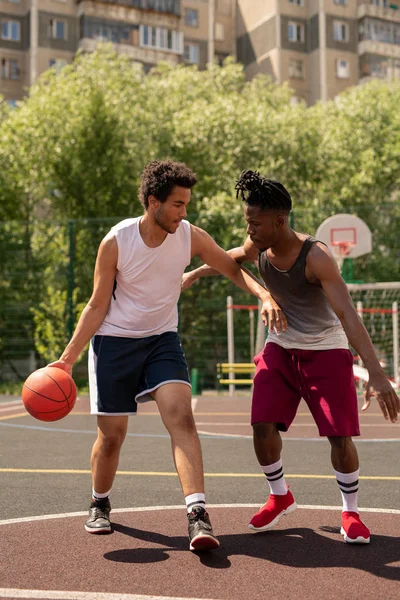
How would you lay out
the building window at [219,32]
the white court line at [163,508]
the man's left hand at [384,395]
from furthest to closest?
the building window at [219,32] → the white court line at [163,508] → the man's left hand at [384,395]

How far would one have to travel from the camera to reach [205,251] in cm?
503

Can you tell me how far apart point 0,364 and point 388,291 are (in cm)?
875

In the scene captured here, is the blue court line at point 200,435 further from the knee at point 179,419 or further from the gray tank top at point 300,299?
the knee at point 179,419

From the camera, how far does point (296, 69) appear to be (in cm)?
5012

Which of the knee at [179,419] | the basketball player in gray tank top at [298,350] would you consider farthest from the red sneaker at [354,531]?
the knee at [179,419]

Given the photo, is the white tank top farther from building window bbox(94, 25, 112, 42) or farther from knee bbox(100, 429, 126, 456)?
building window bbox(94, 25, 112, 42)

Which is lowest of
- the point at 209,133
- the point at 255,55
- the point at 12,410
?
the point at 12,410

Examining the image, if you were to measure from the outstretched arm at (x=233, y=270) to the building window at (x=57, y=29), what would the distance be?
41615 millimetres

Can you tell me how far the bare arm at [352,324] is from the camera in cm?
421

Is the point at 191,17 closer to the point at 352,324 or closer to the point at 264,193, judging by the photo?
the point at 264,193

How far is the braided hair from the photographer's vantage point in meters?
4.71

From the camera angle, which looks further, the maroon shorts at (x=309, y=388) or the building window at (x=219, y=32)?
the building window at (x=219, y=32)

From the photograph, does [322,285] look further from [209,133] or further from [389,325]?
[209,133]

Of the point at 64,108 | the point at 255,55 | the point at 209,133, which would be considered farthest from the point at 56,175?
the point at 255,55
